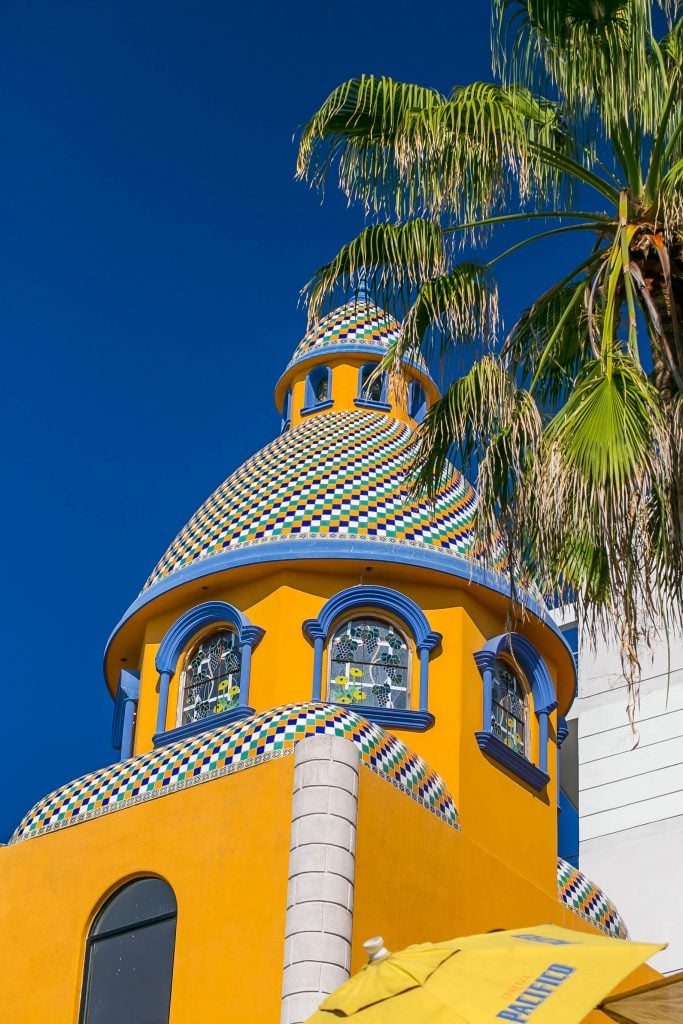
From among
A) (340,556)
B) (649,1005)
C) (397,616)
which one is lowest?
(649,1005)

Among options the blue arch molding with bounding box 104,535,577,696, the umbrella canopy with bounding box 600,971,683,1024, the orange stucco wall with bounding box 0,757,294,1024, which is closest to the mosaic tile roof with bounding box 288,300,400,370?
the blue arch molding with bounding box 104,535,577,696

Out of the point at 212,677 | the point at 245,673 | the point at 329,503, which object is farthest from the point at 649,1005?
the point at 329,503

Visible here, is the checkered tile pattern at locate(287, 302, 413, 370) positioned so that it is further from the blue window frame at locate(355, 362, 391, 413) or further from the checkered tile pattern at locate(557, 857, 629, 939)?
the checkered tile pattern at locate(557, 857, 629, 939)

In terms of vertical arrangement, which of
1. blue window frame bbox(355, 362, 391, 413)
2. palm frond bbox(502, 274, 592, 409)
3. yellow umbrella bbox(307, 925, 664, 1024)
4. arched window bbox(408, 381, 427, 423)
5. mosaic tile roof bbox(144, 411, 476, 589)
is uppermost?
arched window bbox(408, 381, 427, 423)

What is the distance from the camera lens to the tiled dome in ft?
67.8

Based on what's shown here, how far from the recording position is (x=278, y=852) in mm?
13398

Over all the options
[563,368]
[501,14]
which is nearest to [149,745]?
[563,368]

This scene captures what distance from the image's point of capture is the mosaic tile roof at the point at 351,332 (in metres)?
20.7

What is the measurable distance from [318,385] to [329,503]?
11.4 feet

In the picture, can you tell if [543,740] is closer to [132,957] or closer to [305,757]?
[305,757]

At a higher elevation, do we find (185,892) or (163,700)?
(163,700)

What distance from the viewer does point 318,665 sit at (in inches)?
651

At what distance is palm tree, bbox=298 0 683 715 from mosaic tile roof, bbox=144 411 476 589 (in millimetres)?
4441

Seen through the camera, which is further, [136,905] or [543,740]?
[543,740]
